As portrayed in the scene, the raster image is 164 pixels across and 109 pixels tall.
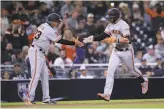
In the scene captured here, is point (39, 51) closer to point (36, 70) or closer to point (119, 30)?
point (36, 70)

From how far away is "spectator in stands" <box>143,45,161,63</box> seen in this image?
17.9 metres

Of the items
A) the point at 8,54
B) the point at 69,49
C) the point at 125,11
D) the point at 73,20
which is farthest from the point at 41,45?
the point at 125,11

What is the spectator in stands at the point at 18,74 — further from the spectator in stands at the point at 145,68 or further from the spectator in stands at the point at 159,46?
the spectator in stands at the point at 159,46

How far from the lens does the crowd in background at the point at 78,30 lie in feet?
57.7

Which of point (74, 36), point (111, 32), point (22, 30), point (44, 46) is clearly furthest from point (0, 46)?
point (111, 32)

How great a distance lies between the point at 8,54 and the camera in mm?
17672

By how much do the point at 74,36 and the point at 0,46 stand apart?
270 cm

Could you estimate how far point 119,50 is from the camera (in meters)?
13.8

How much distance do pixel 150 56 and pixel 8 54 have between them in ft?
15.1

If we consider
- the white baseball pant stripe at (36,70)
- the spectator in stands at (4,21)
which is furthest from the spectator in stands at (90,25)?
the white baseball pant stripe at (36,70)

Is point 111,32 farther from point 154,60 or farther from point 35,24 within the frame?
point 35,24

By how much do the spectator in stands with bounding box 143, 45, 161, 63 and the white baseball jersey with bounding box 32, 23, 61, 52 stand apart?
4738 millimetres

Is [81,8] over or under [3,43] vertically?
over

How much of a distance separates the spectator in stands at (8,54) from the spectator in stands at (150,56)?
4319 mm
